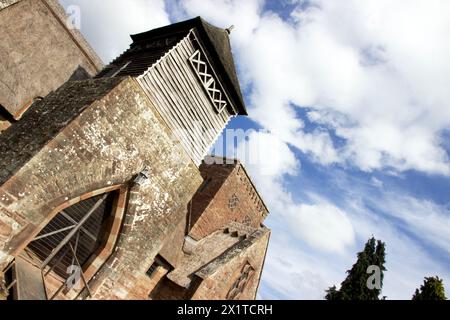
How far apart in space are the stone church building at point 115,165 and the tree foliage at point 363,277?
1384 centimetres

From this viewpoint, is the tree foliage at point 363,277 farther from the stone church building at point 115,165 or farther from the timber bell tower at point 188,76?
the timber bell tower at point 188,76

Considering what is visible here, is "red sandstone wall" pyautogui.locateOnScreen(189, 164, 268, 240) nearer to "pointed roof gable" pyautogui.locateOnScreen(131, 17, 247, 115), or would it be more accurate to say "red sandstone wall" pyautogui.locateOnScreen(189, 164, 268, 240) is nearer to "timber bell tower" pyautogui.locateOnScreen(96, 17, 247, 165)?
"pointed roof gable" pyautogui.locateOnScreen(131, 17, 247, 115)

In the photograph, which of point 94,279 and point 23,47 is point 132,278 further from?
point 23,47

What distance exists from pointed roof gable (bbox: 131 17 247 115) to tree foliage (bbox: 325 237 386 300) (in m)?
20.8

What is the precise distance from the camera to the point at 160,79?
9.99 m

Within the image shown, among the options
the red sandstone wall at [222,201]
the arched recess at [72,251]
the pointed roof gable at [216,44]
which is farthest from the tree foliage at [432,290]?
the arched recess at [72,251]

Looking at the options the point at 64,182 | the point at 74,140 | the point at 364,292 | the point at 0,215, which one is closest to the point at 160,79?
the point at 74,140

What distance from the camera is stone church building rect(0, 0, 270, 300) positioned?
6668 millimetres

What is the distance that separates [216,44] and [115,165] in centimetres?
638

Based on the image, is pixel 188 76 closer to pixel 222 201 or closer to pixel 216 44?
pixel 216 44

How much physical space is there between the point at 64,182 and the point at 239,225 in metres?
11.3

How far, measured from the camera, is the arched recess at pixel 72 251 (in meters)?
6.76

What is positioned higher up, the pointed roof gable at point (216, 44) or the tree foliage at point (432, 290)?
A: the tree foliage at point (432, 290)

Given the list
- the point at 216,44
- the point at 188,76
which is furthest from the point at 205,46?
the point at 188,76
